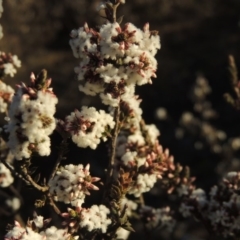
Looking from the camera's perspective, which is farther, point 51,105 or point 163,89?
point 163,89

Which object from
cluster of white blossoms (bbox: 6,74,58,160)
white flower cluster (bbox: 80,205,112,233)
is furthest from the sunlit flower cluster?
cluster of white blossoms (bbox: 6,74,58,160)

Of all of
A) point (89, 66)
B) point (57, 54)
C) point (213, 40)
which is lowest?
point (89, 66)

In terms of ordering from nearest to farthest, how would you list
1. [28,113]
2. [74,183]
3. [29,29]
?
[28,113], [74,183], [29,29]

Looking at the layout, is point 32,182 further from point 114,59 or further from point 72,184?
point 114,59

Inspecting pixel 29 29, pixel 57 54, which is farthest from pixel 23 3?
pixel 57 54

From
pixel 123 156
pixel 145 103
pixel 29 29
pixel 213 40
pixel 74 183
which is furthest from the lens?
pixel 29 29

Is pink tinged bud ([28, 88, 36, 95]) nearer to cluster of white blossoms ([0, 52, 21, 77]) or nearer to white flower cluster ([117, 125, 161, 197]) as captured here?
white flower cluster ([117, 125, 161, 197])

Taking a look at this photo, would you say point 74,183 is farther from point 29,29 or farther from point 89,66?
point 29,29
